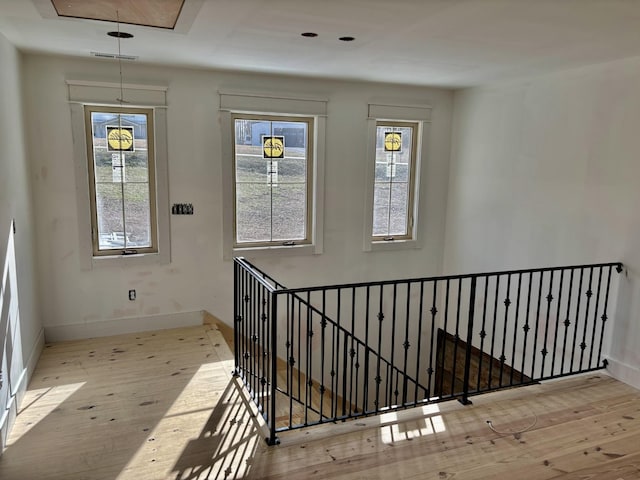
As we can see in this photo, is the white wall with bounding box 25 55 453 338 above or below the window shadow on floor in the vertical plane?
above

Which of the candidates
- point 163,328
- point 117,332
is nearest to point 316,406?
point 163,328

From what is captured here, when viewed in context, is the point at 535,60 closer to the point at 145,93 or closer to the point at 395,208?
the point at 395,208

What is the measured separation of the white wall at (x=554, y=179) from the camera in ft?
12.4

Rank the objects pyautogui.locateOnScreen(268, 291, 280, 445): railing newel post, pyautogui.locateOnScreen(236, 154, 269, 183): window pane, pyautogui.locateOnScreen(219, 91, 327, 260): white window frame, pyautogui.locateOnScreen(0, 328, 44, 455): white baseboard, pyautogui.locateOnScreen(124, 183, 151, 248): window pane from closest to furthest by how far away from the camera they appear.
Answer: pyautogui.locateOnScreen(268, 291, 280, 445): railing newel post
pyautogui.locateOnScreen(0, 328, 44, 455): white baseboard
pyautogui.locateOnScreen(124, 183, 151, 248): window pane
pyautogui.locateOnScreen(219, 91, 327, 260): white window frame
pyautogui.locateOnScreen(236, 154, 269, 183): window pane

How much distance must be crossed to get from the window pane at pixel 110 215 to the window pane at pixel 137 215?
0.06 m

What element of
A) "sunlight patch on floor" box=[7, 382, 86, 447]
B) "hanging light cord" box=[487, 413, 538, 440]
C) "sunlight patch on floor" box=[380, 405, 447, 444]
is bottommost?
"sunlight patch on floor" box=[7, 382, 86, 447]

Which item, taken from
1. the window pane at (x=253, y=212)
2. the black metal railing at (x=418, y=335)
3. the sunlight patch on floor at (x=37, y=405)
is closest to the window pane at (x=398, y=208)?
the black metal railing at (x=418, y=335)

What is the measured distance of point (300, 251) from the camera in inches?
208

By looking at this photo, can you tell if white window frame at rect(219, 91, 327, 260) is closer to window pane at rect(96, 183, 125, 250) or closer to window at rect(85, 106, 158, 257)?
window at rect(85, 106, 158, 257)

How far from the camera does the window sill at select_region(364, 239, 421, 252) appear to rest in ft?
18.4

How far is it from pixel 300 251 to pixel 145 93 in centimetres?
218

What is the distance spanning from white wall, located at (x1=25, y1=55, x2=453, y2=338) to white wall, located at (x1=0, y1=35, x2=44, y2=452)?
24 centimetres

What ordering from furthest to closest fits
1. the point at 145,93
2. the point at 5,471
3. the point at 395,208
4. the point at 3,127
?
the point at 395,208 → the point at 145,93 → the point at 3,127 → the point at 5,471

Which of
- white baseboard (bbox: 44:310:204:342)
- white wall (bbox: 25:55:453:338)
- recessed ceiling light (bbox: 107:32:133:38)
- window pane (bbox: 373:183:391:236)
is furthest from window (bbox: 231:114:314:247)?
recessed ceiling light (bbox: 107:32:133:38)
